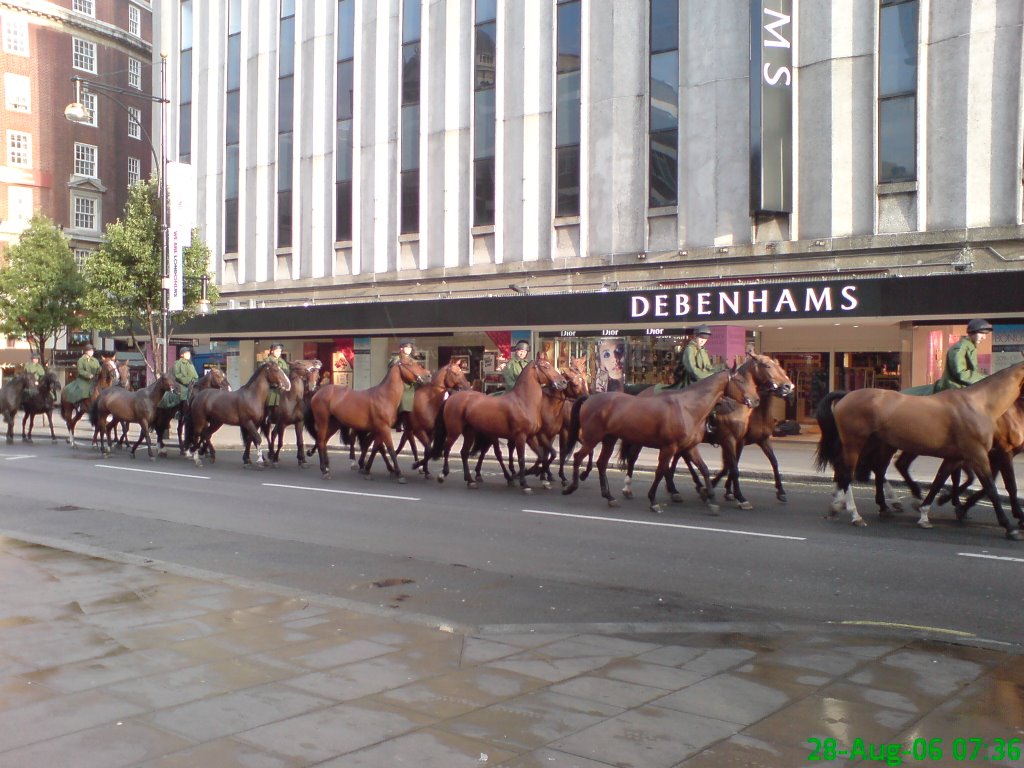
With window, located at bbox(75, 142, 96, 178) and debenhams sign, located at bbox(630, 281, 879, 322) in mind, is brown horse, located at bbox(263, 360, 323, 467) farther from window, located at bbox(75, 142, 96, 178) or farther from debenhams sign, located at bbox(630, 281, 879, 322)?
window, located at bbox(75, 142, 96, 178)

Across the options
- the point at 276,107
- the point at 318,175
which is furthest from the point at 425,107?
the point at 276,107

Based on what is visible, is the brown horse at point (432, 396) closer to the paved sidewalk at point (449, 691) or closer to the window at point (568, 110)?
the paved sidewalk at point (449, 691)

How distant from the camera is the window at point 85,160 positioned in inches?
2366

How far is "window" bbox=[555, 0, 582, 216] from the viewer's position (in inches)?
1121

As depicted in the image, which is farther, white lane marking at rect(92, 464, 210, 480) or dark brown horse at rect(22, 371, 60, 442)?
dark brown horse at rect(22, 371, 60, 442)

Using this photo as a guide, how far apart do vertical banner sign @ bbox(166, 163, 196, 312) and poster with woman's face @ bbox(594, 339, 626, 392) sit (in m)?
12.0

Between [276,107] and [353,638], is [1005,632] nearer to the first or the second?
[353,638]

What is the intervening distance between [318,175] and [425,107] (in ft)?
17.4

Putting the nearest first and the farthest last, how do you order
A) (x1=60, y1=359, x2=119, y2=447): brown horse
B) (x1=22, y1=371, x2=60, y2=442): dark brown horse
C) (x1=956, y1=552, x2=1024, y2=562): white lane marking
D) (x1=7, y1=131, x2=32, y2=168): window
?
(x1=956, y1=552, x2=1024, y2=562): white lane marking
(x1=60, y1=359, x2=119, y2=447): brown horse
(x1=22, y1=371, x2=60, y2=442): dark brown horse
(x1=7, y1=131, x2=32, y2=168): window

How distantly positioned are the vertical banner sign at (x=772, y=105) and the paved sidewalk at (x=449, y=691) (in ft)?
62.1

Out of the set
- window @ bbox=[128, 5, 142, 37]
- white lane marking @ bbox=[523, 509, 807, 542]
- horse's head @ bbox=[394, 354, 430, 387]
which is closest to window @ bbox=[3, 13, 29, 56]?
window @ bbox=[128, 5, 142, 37]

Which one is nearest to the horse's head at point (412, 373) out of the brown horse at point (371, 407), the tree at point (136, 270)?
the brown horse at point (371, 407)

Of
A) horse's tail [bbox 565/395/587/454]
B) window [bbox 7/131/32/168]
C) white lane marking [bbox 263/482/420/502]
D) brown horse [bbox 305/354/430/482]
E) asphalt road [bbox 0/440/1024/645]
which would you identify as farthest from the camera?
window [bbox 7/131/32/168]

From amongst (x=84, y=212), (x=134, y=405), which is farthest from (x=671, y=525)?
Answer: (x=84, y=212)
